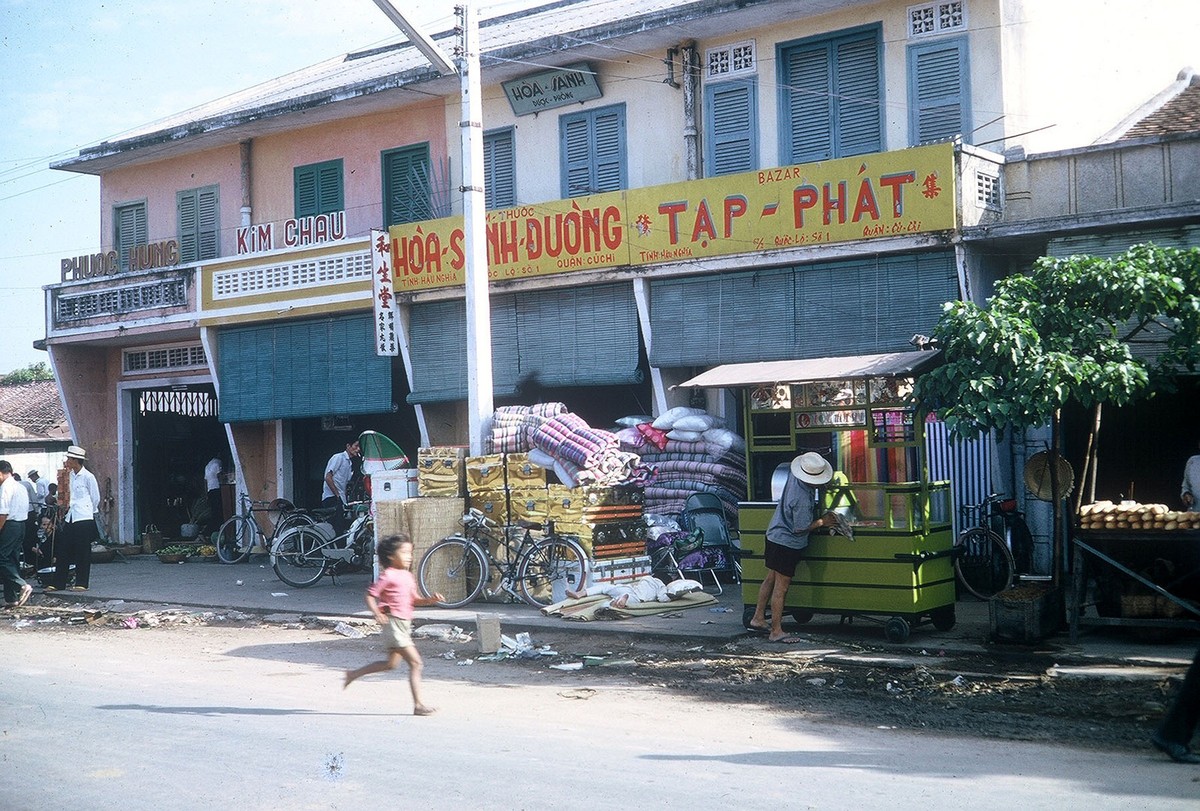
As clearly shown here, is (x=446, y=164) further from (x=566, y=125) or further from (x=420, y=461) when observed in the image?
(x=420, y=461)

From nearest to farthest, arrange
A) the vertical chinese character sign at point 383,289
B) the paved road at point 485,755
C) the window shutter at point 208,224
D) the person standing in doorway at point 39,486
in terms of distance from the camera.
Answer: the paved road at point 485,755, the vertical chinese character sign at point 383,289, the window shutter at point 208,224, the person standing in doorway at point 39,486

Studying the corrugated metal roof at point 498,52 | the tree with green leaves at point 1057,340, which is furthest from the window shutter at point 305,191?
the tree with green leaves at point 1057,340

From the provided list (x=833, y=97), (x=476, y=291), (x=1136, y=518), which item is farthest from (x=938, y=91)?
(x=1136, y=518)

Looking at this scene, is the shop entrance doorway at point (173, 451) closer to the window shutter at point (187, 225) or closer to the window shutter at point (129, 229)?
the window shutter at point (187, 225)

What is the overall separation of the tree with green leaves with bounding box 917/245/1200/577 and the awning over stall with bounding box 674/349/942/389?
28 cm

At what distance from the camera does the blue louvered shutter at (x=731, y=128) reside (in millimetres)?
16422

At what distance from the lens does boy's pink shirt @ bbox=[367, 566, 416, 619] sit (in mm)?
8422

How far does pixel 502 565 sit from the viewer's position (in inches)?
548

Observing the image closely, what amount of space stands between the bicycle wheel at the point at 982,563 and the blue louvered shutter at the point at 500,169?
895 cm

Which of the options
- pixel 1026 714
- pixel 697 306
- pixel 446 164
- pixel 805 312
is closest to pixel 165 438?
pixel 446 164

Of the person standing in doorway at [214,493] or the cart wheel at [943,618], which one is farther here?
the person standing in doorway at [214,493]

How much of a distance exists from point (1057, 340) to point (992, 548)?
4.23 metres

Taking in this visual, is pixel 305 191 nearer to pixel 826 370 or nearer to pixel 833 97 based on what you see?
pixel 833 97

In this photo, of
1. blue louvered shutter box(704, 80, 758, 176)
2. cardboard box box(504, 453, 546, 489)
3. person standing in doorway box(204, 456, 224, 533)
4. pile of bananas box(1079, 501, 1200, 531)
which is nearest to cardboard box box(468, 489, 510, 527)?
cardboard box box(504, 453, 546, 489)
